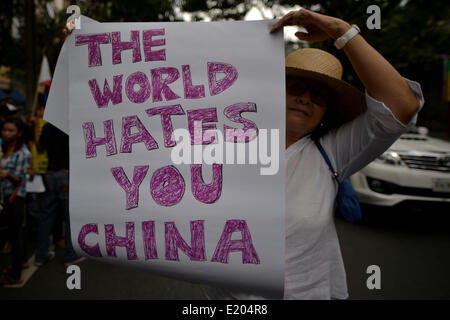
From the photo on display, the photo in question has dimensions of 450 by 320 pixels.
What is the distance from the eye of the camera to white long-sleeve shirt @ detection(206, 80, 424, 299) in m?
1.33

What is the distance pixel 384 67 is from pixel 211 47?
61 centimetres

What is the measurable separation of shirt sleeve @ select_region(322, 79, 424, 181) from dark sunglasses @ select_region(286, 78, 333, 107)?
14cm

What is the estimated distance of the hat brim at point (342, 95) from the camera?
139 cm

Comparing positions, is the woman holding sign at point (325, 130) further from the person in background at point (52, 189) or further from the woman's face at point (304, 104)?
the person in background at point (52, 189)

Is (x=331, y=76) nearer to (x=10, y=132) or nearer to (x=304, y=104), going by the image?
(x=304, y=104)

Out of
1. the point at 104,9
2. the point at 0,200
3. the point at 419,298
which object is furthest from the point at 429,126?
the point at 0,200

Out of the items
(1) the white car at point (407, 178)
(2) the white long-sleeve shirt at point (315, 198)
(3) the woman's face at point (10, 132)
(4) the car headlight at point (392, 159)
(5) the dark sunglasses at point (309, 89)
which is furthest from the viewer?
(4) the car headlight at point (392, 159)

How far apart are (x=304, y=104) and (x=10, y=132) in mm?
3188

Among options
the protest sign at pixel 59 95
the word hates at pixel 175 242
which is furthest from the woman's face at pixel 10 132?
the word hates at pixel 175 242

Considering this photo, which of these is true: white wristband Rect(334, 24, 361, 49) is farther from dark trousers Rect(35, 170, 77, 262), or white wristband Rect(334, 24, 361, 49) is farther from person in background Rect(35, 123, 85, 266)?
dark trousers Rect(35, 170, 77, 262)

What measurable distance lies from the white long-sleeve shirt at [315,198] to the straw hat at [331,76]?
7 centimetres

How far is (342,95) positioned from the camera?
4.71ft

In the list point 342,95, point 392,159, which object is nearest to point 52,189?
point 342,95

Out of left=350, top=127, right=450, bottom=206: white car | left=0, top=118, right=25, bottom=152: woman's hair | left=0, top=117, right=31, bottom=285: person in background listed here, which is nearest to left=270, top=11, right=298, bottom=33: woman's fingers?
left=0, top=117, right=31, bottom=285: person in background
